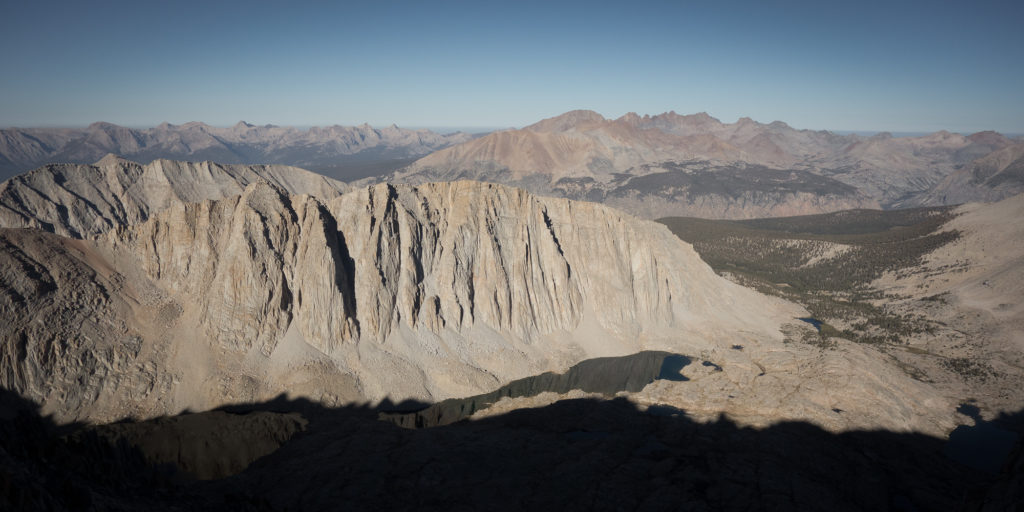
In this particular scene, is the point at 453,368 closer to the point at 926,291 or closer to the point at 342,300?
the point at 342,300

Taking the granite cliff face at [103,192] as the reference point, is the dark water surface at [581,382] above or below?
below


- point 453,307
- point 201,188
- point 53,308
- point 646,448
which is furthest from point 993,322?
point 201,188

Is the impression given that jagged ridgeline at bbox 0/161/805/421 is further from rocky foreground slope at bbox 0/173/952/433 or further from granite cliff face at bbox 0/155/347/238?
granite cliff face at bbox 0/155/347/238

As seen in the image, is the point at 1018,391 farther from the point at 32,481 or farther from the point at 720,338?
the point at 32,481

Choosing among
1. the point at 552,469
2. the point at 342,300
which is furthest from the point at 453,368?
the point at 552,469

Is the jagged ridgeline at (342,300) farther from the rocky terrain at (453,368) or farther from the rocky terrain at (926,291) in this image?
the rocky terrain at (926,291)

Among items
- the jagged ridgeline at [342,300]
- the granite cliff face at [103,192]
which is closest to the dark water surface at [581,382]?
the jagged ridgeline at [342,300]
